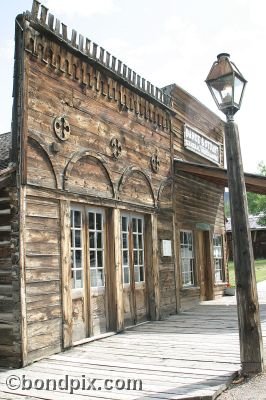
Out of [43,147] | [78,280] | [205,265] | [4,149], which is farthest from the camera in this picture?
[205,265]

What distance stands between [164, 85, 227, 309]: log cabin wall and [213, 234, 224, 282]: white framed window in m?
0.03

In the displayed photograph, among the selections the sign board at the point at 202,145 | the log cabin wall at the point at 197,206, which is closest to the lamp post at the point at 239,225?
the log cabin wall at the point at 197,206

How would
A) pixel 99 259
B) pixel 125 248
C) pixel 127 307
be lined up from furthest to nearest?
pixel 125 248 → pixel 127 307 → pixel 99 259

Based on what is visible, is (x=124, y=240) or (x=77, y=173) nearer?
(x=77, y=173)

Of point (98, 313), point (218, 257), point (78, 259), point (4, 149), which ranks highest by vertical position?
point (4, 149)

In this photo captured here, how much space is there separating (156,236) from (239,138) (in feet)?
15.6

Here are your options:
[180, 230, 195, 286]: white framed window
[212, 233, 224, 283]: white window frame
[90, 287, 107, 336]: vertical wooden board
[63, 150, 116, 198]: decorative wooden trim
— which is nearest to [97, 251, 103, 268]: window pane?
[90, 287, 107, 336]: vertical wooden board

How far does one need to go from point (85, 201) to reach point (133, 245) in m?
2.06

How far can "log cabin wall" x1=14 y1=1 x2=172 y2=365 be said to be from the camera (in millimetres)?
6188

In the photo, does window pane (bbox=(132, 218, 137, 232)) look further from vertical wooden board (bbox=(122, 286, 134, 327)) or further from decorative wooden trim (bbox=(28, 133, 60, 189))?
decorative wooden trim (bbox=(28, 133, 60, 189))

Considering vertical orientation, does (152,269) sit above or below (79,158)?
below

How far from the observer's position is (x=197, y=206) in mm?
12297

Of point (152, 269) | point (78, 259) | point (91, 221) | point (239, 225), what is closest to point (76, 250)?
point (78, 259)

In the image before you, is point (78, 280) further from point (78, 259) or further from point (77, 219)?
point (77, 219)
